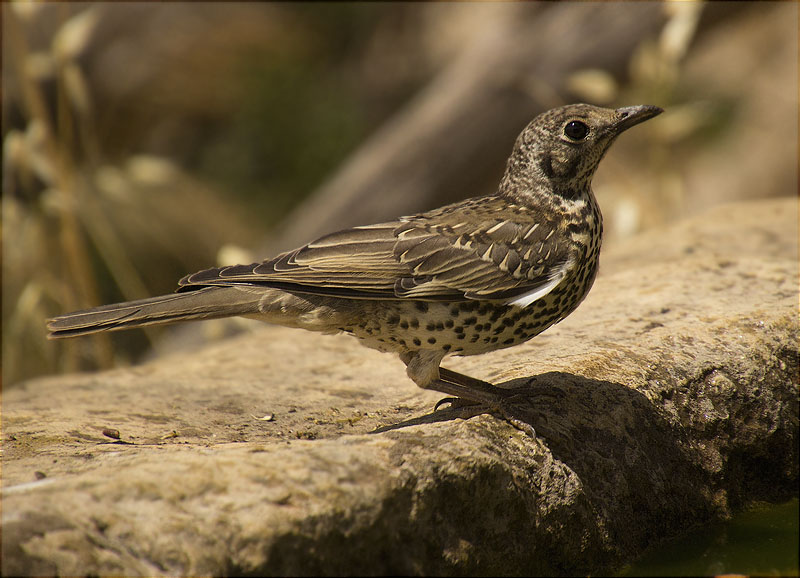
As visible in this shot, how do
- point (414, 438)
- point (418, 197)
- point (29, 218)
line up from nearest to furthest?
1. point (414, 438)
2. point (29, 218)
3. point (418, 197)

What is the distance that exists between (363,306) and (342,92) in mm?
8022

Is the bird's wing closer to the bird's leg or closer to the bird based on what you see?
the bird

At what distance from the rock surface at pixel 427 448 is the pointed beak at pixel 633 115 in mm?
941

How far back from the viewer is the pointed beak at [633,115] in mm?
4176

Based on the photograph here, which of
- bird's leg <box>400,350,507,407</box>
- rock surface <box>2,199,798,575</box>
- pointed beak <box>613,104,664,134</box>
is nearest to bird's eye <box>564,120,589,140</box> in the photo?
pointed beak <box>613,104,664,134</box>

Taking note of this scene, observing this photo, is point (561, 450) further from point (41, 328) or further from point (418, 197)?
point (418, 197)

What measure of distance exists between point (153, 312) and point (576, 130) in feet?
6.75

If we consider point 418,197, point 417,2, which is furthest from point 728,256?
point 417,2

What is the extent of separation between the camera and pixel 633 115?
420 cm

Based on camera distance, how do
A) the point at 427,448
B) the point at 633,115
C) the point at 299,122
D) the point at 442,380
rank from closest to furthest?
the point at 427,448
the point at 442,380
the point at 633,115
the point at 299,122

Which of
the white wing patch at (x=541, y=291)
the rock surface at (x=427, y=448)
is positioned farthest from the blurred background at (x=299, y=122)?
the white wing patch at (x=541, y=291)

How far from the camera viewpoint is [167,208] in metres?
8.50

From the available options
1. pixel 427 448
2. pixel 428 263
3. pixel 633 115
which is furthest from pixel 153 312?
pixel 633 115

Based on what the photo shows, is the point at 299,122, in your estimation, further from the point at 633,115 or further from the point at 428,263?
the point at 428,263
